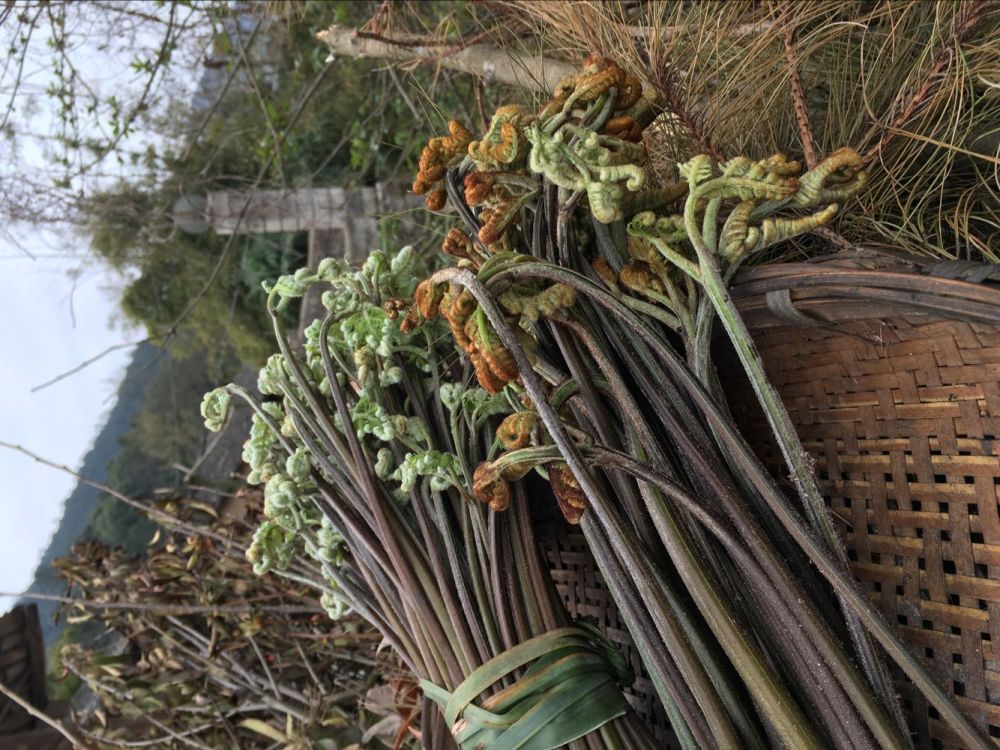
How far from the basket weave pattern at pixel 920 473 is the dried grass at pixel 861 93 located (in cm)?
9

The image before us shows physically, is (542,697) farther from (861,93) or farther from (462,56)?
(462,56)

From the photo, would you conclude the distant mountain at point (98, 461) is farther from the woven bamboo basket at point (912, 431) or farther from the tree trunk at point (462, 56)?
the woven bamboo basket at point (912, 431)

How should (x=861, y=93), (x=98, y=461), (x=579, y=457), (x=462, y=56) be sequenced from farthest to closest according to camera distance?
(x=98, y=461) < (x=462, y=56) < (x=861, y=93) < (x=579, y=457)

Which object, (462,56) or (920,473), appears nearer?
(920,473)

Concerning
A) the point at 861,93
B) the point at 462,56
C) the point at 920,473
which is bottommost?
the point at 920,473

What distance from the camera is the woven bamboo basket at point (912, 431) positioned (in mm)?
527

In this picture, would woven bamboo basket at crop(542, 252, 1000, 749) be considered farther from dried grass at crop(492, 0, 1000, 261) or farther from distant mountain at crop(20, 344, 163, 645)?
distant mountain at crop(20, 344, 163, 645)

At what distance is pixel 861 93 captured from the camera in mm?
688

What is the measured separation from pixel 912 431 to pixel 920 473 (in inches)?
1.4

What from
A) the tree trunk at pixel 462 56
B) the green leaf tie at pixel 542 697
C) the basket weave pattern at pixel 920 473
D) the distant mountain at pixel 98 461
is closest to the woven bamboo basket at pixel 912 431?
the basket weave pattern at pixel 920 473

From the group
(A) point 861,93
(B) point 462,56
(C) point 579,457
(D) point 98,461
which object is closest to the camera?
(C) point 579,457

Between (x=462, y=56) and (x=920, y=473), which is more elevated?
(x=462, y=56)

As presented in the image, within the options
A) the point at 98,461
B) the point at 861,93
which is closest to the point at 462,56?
the point at 861,93

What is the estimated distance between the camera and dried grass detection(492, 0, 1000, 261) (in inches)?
23.4
